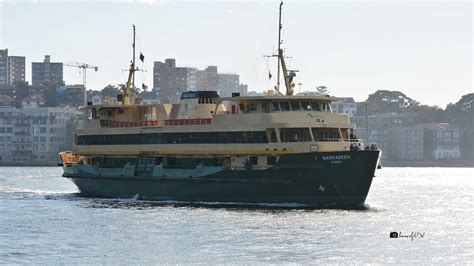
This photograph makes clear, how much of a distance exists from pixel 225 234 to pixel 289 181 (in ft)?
37.6

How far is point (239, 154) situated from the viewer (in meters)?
60.9

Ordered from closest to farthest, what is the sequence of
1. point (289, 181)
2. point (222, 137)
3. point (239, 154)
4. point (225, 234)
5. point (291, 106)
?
point (225, 234), point (289, 181), point (291, 106), point (239, 154), point (222, 137)

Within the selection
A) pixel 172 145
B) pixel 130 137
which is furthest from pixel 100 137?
pixel 172 145

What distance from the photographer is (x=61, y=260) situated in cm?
4138

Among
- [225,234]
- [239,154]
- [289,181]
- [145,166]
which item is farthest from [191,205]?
[225,234]

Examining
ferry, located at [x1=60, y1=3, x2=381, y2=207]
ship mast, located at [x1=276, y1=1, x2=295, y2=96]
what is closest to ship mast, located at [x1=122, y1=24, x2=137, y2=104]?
ferry, located at [x1=60, y1=3, x2=381, y2=207]

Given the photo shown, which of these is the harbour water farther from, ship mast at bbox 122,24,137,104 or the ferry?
ship mast at bbox 122,24,137,104

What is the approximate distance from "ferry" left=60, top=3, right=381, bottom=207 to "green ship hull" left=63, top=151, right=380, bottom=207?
5 cm

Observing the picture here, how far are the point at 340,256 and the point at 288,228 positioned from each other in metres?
8.02

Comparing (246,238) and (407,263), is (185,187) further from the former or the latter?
(407,263)

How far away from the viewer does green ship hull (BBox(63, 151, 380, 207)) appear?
57.9m

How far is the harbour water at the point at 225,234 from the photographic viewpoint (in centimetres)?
4203

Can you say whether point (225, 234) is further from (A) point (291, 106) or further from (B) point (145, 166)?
(B) point (145, 166)

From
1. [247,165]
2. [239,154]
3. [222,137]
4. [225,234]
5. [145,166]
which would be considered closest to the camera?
[225,234]
